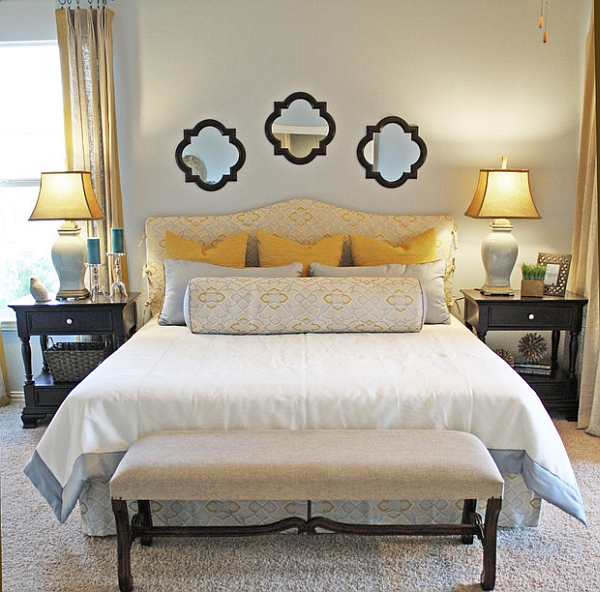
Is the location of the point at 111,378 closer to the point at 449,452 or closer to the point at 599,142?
the point at 449,452

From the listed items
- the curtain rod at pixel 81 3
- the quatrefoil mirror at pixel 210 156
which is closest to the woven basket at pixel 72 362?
the quatrefoil mirror at pixel 210 156

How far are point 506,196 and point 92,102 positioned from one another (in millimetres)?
2456

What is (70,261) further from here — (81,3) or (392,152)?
(392,152)

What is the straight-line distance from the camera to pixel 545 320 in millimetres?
3418

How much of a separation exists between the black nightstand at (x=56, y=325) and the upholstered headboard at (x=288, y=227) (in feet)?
1.09

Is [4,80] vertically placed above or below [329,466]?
above

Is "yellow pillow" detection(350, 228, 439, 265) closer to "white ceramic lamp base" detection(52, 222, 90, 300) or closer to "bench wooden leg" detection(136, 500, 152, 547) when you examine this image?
"white ceramic lamp base" detection(52, 222, 90, 300)

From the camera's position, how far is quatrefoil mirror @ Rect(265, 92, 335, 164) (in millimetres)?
3717

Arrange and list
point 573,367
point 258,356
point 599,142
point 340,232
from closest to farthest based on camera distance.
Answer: point 599,142 → point 258,356 → point 573,367 → point 340,232

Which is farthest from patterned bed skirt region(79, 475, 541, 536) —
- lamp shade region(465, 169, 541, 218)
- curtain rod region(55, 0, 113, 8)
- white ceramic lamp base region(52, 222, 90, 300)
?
curtain rod region(55, 0, 113, 8)

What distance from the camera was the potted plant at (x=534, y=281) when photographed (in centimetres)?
345

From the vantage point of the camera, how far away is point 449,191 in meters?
3.79

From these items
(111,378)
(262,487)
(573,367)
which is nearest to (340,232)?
(573,367)

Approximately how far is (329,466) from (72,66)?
9.44 feet
